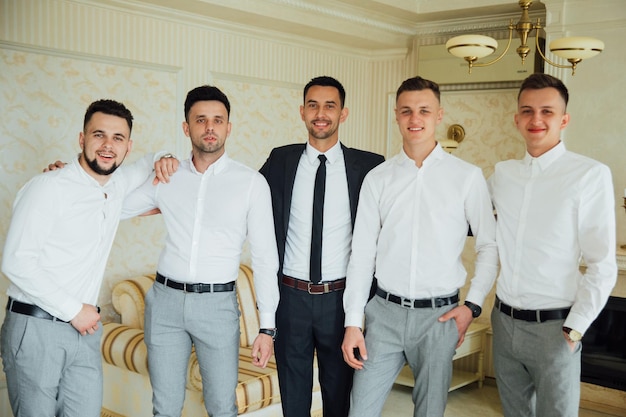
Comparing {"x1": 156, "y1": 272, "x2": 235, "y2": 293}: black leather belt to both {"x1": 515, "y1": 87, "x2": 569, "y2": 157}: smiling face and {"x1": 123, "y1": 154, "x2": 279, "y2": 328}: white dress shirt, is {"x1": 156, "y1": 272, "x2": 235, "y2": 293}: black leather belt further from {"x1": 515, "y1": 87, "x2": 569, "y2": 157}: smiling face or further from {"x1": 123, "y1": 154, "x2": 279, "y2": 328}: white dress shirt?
{"x1": 515, "y1": 87, "x2": 569, "y2": 157}: smiling face

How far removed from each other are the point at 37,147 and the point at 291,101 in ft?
6.59

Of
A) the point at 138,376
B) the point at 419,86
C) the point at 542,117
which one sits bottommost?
the point at 138,376

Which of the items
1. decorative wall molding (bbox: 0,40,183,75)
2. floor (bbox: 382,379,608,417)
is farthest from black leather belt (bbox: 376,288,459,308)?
decorative wall molding (bbox: 0,40,183,75)

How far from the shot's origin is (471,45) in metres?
3.21

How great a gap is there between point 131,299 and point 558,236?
2.52 metres

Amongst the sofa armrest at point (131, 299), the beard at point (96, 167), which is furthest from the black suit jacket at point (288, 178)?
the sofa armrest at point (131, 299)

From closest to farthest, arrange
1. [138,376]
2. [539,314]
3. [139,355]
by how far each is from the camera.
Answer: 1. [539,314]
2. [139,355]
3. [138,376]

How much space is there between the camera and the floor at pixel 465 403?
4.61m

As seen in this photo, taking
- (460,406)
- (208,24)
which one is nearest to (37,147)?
(208,24)

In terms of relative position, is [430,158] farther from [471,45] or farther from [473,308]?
[471,45]

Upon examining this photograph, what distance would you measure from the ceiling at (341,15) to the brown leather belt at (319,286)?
2.08 m

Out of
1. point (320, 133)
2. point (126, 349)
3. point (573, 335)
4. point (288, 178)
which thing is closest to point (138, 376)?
point (126, 349)

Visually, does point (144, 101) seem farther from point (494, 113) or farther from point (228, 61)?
point (494, 113)

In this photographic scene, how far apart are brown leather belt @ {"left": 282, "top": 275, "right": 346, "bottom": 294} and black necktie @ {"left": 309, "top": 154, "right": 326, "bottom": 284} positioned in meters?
0.02
